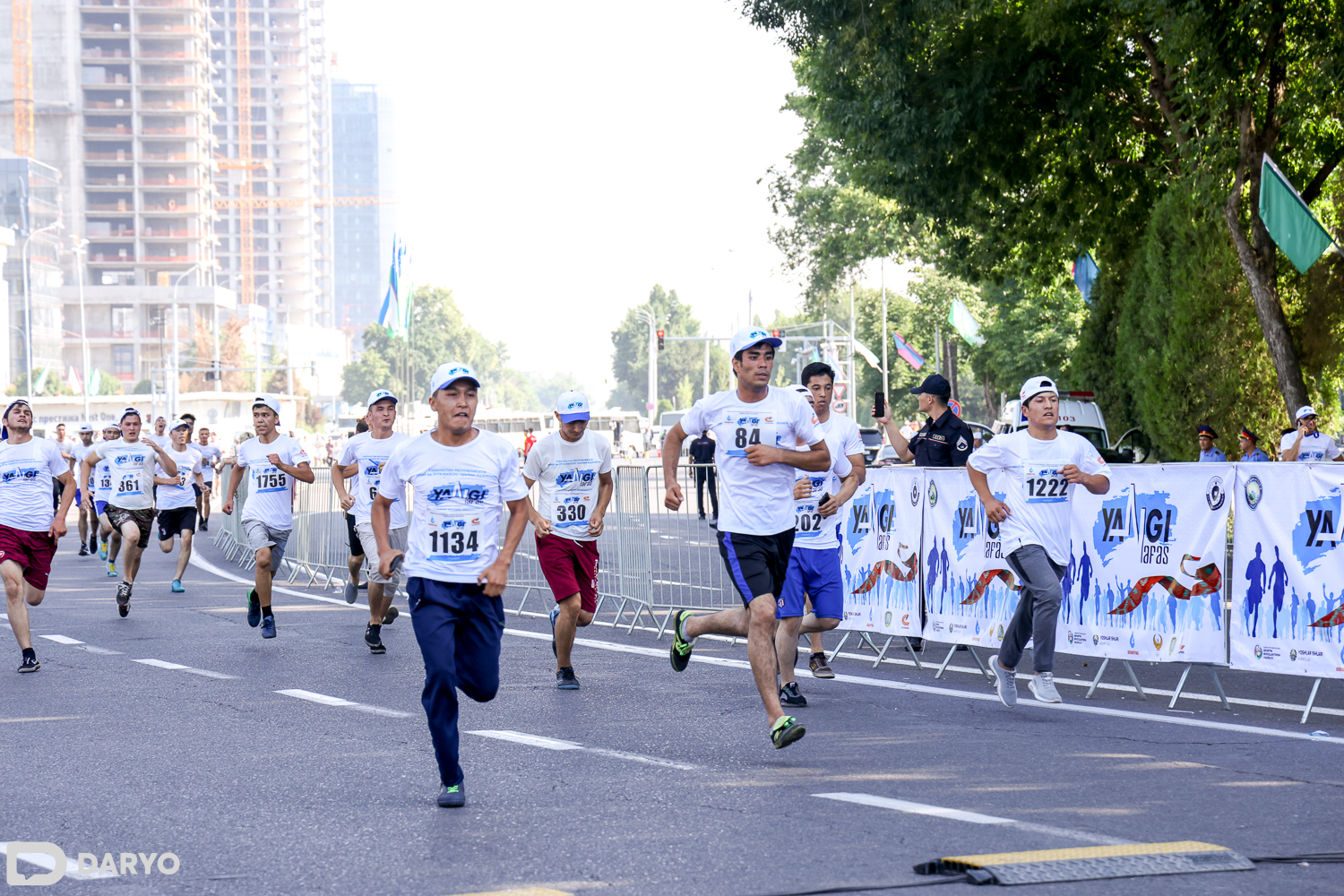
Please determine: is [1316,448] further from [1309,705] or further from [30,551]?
[30,551]

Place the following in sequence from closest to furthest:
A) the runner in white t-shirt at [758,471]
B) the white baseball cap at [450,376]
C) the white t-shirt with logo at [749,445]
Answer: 1. the white baseball cap at [450,376]
2. the runner in white t-shirt at [758,471]
3. the white t-shirt with logo at [749,445]

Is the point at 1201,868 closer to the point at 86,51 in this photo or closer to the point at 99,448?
the point at 99,448

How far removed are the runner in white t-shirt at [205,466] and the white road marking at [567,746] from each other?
14.9m

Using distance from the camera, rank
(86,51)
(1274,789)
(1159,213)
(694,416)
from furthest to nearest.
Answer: (86,51) < (1159,213) < (694,416) < (1274,789)

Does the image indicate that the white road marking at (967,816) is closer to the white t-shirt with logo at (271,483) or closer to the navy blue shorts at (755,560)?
the navy blue shorts at (755,560)

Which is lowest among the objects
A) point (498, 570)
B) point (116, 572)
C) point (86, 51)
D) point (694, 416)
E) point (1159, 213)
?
point (116, 572)

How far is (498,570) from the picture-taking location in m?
6.50

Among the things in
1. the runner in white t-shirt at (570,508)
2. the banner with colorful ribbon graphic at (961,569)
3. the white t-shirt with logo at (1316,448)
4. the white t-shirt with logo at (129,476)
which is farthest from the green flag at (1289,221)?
the white t-shirt with logo at (129,476)

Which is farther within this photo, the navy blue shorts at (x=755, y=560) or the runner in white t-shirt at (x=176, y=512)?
the runner in white t-shirt at (x=176, y=512)

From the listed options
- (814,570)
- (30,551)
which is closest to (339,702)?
(814,570)

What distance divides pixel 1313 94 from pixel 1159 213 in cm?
666

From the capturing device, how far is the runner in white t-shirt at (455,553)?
630 centimetres

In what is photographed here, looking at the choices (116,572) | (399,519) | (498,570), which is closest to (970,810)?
(498,570)

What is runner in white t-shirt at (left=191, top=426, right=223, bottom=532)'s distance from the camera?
23.6 m
